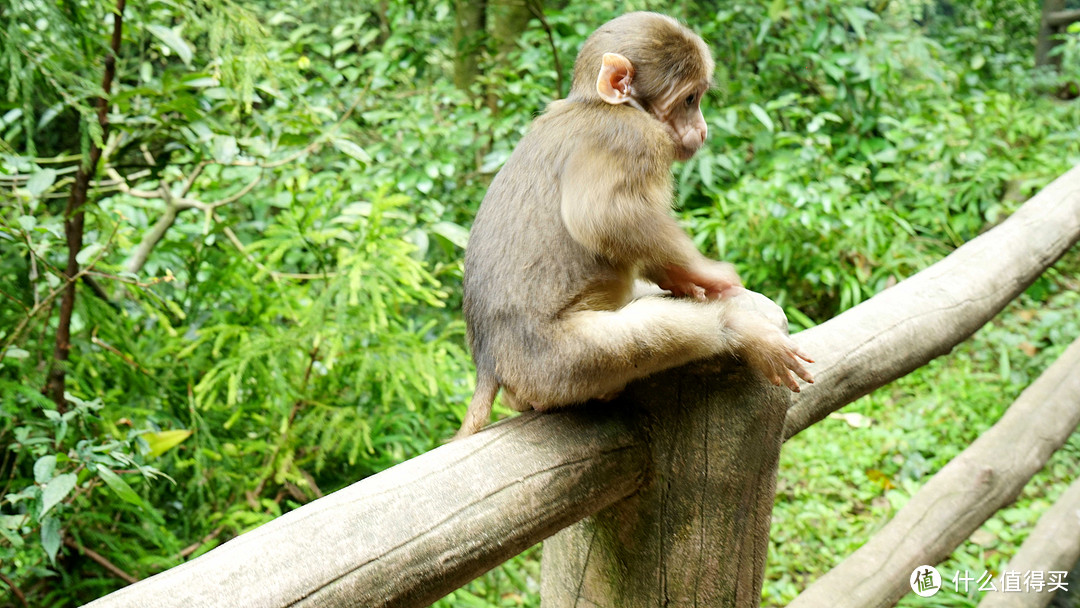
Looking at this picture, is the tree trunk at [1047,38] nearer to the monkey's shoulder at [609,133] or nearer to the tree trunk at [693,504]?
the monkey's shoulder at [609,133]

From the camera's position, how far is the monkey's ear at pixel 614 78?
2082mm

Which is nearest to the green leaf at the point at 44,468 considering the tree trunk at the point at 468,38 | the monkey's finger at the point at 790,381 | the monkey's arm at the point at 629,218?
the monkey's arm at the point at 629,218

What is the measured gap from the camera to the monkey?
172 cm

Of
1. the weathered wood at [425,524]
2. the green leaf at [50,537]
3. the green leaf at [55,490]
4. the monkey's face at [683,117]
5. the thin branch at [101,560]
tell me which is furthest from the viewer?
the thin branch at [101,560]

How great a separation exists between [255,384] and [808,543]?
2.57 m

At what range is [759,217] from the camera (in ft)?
16.7

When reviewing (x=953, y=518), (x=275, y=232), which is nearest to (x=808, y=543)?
(x=953, y=518)

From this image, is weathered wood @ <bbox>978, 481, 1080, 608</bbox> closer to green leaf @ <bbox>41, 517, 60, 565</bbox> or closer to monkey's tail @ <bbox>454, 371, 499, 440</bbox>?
monkey's tail @ <bbox>454, 371, 499, 440</bbox>

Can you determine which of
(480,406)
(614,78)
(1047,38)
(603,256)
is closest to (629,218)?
(603,256)

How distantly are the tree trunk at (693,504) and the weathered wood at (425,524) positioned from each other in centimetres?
8

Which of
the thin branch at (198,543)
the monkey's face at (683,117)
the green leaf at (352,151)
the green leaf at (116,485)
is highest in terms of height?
the monkey's face at (683,117)

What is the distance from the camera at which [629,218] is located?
6.26 feet

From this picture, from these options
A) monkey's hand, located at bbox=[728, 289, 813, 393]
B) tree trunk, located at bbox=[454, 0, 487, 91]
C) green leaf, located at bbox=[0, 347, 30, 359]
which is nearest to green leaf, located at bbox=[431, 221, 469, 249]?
green leaf, located at bbox=[0, 347, 30, 359]

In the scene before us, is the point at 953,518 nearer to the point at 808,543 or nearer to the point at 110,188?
the point at 808,543
